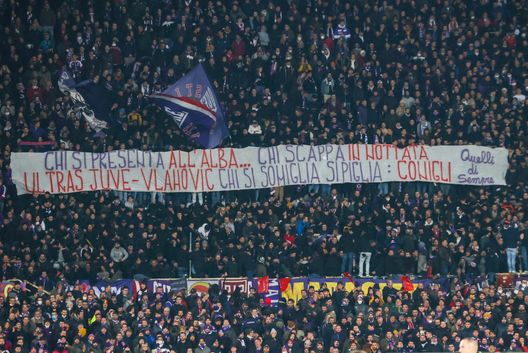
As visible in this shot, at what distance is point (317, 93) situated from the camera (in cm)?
3381

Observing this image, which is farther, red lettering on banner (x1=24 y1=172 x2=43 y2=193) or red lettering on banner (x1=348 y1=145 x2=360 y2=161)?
red lettering on banner (x1=348 y1=145 x2=360 y2=161)

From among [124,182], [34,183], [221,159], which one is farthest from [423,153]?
[34,183]

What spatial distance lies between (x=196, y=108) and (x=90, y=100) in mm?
2537

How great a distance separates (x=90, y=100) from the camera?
106ft

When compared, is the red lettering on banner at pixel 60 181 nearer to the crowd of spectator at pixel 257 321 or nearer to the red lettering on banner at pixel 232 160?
the crowd of spectator at pixel 257 321

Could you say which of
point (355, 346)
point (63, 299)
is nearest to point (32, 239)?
point (63, 299)

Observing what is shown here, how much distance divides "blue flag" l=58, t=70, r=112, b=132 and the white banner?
1473 mm

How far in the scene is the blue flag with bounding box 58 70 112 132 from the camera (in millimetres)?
32250

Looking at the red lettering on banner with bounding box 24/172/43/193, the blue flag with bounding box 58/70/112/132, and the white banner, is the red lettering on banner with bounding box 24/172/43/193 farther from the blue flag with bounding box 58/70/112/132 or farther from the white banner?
the blue flag with bounding box 58/70/112/132

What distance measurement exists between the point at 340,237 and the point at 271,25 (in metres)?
7.07

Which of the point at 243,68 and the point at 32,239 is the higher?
the point at 243,68

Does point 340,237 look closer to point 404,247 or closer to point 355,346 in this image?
point 404,247

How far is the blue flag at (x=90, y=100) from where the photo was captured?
1270 inches

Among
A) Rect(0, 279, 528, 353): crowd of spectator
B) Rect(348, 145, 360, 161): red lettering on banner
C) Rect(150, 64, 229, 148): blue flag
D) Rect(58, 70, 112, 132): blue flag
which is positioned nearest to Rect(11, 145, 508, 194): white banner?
Rect(348, 145, 360, 161): red lettering on banner
